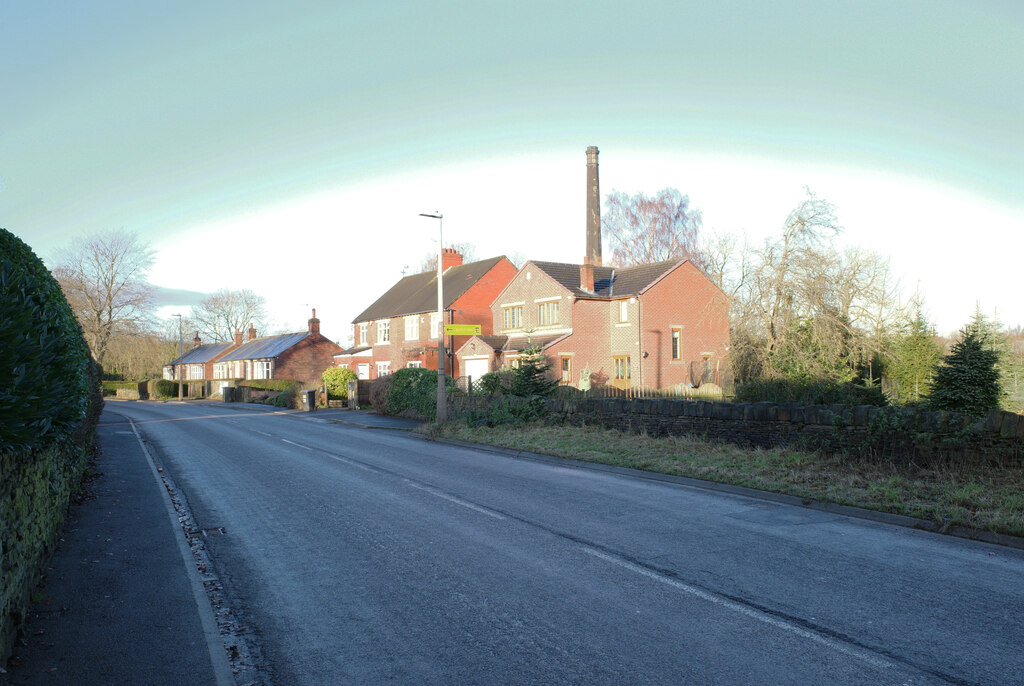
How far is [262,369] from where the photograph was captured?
221ft

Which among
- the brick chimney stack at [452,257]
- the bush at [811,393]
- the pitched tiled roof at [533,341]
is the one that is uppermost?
the brick chimney stack at [452,257]

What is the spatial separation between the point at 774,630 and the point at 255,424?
27638mm

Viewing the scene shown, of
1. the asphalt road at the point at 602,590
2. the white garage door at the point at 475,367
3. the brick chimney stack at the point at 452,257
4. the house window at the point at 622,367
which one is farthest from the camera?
the brick chimney stack at the point at 452,257

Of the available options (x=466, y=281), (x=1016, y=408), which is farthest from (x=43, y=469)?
(x=466, y=281)

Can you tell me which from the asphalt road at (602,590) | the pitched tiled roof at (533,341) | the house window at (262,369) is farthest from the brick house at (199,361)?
the asphalt road at (602,590)

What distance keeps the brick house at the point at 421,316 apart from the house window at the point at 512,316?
183 cm

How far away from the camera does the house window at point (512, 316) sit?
44.5 meters

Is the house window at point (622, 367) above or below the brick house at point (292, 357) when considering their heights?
below

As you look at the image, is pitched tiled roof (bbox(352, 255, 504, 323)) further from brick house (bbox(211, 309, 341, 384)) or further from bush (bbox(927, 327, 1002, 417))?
bush (bbox(927, 327, 1002, 417))

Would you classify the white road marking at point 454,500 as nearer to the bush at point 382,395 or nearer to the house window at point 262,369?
the bush at point 382,395

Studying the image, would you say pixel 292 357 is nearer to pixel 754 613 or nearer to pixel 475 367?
pixel 475 367

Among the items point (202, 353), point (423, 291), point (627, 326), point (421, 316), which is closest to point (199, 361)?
point (202, 353)

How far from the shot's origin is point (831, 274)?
25.3m

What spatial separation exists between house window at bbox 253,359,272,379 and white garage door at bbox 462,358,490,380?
28.1 m
